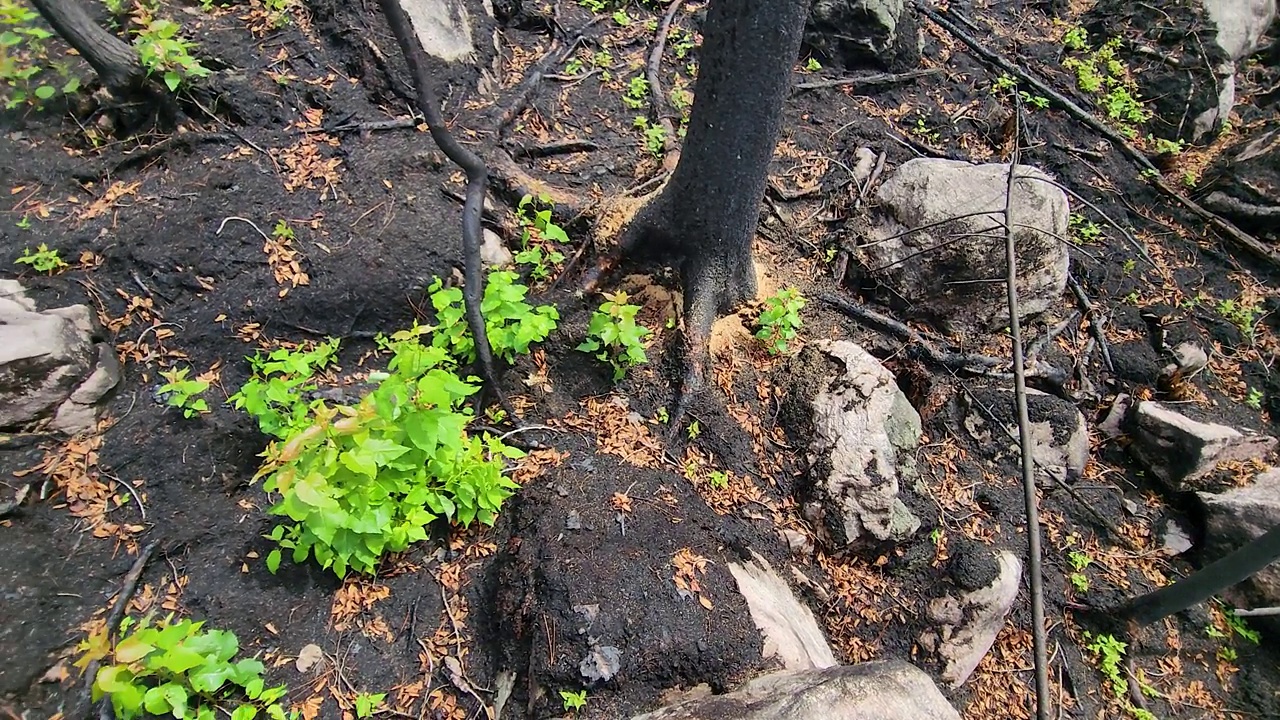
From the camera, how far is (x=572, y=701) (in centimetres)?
241

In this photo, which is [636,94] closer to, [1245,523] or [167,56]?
[167,56]

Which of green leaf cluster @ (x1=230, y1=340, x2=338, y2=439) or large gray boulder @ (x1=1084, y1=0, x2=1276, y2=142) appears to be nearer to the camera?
green leaf cluster @ (x1=230, y1=340, x2=338, y2=439)

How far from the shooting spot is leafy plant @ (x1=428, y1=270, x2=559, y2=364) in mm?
3301

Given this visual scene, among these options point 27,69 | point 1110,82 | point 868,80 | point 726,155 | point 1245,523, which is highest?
point 1110,82

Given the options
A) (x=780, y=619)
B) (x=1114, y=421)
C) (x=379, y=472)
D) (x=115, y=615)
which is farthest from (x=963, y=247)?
(x=115, y=615)

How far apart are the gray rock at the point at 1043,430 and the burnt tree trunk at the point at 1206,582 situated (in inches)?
33.9

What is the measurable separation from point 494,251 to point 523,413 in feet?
3.82

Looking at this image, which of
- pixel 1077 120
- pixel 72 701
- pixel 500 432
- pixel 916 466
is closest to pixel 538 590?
pixel 500 432

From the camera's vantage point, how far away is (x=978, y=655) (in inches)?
140

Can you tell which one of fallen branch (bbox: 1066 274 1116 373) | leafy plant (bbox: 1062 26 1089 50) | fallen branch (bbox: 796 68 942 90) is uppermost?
leafy plant (bbox: 1062 26 1089 50)

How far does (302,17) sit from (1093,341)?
6227mm

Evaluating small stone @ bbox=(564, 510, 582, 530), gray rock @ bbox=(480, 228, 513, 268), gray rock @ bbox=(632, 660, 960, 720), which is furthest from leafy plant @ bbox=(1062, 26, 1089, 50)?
small stone @ bbox=(564, 510, 582, 530)

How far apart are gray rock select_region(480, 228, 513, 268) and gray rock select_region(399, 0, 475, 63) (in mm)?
1713

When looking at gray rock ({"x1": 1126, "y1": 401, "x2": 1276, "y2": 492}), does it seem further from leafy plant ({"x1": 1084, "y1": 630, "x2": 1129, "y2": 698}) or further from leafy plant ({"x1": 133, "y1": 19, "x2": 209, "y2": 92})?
leafy plant ({"x1": 133, "y1": 19, "x2": 209, "y2": 92})
